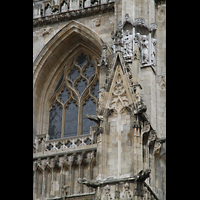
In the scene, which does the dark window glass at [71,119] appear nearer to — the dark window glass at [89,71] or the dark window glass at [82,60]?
the dark window glass at [89,71]

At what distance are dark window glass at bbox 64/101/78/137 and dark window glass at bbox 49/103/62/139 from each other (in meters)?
0.24

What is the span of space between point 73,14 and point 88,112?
10.7ft

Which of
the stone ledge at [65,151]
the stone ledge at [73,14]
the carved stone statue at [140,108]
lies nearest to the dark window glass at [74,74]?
the stone ledge at [73,14]

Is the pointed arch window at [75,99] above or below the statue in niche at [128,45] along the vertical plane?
below

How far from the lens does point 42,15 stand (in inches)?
731

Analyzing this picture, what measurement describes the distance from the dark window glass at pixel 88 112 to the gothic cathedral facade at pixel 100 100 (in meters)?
0.03

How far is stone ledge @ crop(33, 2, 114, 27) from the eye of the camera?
17.7 metres

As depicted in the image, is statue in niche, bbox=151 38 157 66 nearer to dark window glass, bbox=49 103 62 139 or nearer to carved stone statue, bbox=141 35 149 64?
carved stone statue, bbox=141 35 149 64

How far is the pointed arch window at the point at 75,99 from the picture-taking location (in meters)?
17.2

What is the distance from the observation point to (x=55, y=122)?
17.6 metres

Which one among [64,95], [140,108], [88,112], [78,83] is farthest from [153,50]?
[64,95]

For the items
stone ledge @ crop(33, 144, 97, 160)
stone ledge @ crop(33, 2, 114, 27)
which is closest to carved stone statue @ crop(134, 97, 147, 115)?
stone ledge @ crop(33, 144, 97, 160)
